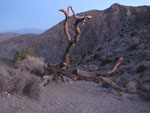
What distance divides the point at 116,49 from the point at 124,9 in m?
16.1

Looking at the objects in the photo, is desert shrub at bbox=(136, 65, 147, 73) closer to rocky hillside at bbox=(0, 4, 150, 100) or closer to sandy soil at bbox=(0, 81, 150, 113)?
rocky hillside at bbox=(0, 4, 150, 100)

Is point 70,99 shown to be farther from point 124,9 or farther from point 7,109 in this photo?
point 124,9

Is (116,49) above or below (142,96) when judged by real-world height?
below

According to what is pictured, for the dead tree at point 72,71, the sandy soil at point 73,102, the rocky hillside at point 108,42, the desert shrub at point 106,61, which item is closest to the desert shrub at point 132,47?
the rocky hillside at point 108,42

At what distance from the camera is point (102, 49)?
29.2 meters

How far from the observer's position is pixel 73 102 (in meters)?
7.12

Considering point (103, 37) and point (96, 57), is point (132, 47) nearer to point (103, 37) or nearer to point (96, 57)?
point (96, 57)

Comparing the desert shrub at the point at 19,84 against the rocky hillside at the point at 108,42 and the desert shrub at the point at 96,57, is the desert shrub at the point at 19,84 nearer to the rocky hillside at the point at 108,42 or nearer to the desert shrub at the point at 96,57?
the rocky hillside at the point at 108,42

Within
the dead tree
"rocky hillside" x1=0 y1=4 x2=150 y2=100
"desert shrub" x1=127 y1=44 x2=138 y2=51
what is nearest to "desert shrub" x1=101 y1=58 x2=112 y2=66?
"rocky hillside" x1=0 y1=4 x2=150 y2=100

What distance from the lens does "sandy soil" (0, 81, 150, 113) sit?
6115 millimetres

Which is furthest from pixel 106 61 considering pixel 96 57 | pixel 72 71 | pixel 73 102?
pixel 73 102

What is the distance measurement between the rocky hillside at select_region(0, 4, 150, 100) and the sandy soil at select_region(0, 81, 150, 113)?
30.7 ft

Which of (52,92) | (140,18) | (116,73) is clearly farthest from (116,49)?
(52,92)

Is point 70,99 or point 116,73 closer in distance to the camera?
point 70,99
